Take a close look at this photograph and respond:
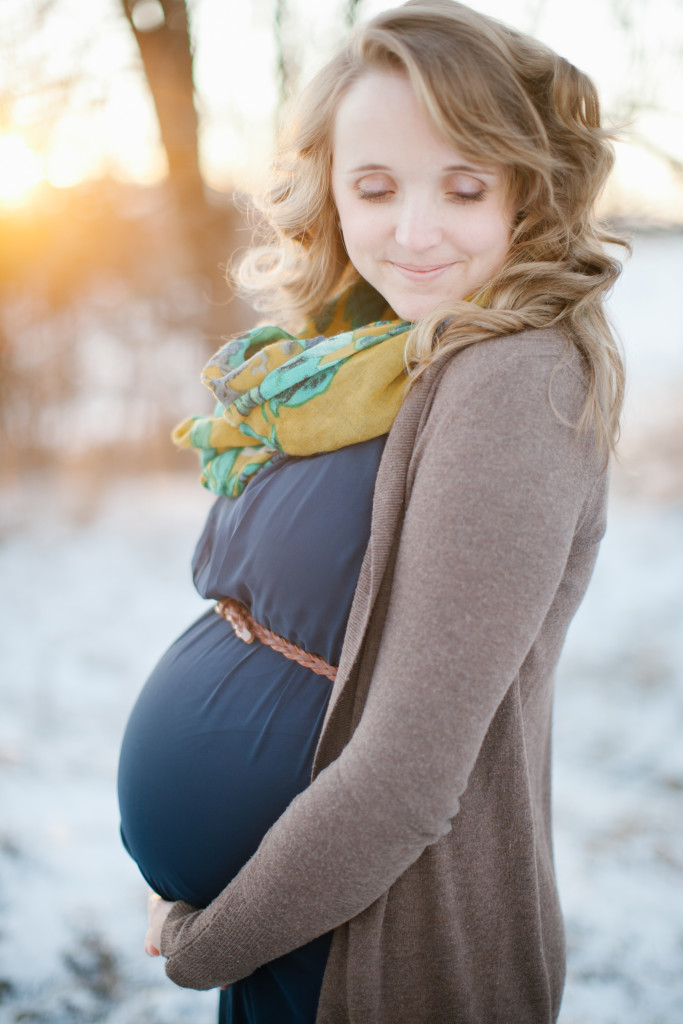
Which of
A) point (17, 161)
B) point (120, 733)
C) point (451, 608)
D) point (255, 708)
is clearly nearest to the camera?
point (451, 608)

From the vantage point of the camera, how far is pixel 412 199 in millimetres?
973

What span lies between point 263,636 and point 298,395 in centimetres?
40

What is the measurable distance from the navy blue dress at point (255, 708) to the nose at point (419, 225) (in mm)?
297

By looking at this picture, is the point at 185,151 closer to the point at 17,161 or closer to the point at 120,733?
the point at 17,161

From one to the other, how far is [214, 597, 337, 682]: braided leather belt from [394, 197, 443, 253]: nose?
2.07ft

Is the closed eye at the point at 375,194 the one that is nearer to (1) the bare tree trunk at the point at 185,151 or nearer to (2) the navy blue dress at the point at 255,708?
(2) the navy blue dress at the point at 255,708

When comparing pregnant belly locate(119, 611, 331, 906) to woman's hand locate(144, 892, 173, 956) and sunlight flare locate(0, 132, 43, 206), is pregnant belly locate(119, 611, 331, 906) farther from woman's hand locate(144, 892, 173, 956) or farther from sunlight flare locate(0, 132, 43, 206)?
sunlight flare locate(0, 132, 43, 206)

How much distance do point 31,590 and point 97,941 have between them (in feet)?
9.72

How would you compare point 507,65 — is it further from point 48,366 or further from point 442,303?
point 48,366

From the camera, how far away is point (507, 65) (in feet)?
3.03

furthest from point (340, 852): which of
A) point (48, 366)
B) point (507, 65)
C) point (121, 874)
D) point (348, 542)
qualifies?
point (48, 366)

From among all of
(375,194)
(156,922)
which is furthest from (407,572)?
(156,922)

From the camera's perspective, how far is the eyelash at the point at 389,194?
976 mm

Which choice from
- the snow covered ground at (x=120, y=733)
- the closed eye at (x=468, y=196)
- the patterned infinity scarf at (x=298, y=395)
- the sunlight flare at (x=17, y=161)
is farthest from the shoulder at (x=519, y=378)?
the sunlight flare at (x=17, y=161)
